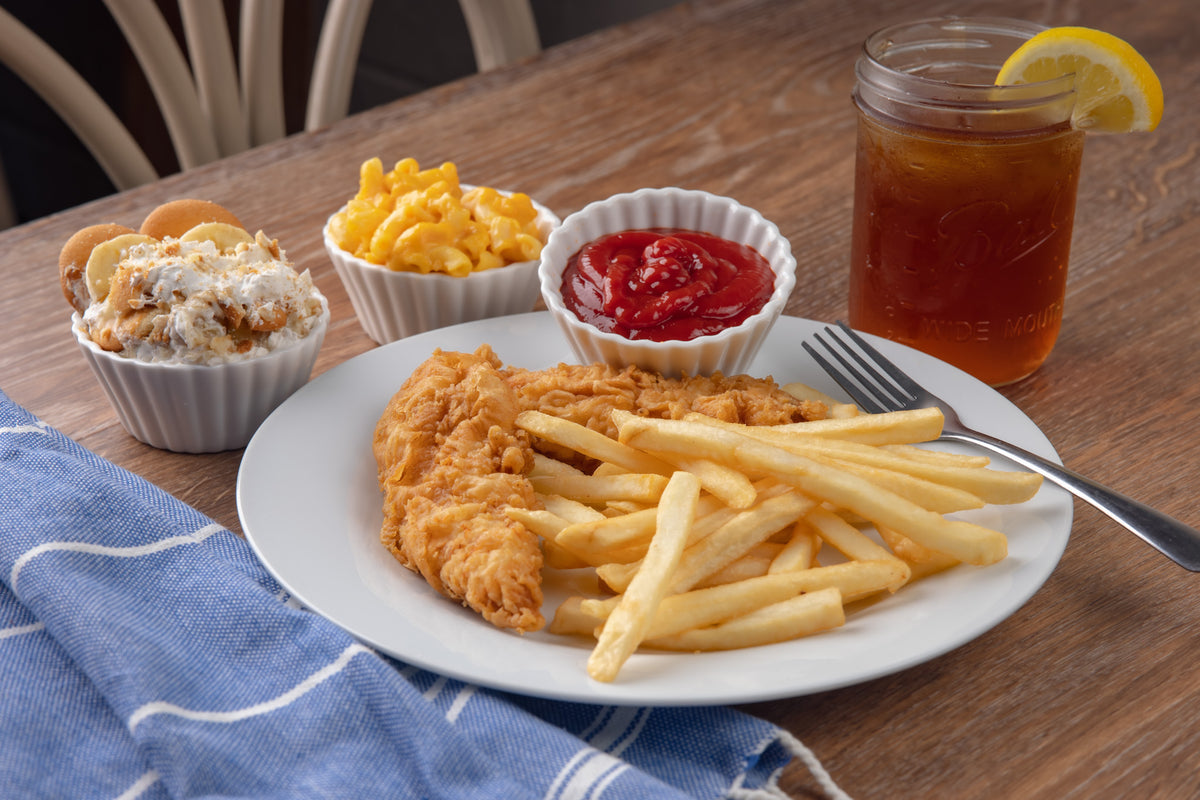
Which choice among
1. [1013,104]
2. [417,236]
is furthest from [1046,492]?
[417,236]

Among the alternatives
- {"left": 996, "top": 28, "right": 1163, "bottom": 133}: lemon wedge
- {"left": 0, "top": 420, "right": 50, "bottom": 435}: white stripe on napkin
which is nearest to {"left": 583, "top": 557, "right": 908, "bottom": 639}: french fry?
{"left": 996, "top": 28, "right": 1163, "bottom": 133}: lemon wedge

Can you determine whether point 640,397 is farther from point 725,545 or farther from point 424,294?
point 424,294

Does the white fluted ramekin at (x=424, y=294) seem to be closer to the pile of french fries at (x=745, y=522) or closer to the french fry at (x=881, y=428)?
the pile of french fries at (x=745, y=522)

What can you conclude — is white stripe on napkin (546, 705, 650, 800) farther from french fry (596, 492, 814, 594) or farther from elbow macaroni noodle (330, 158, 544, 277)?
elbow macaroni noodle (330, 158, 544, 277)

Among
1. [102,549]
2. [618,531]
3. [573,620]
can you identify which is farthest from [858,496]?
[102,549]

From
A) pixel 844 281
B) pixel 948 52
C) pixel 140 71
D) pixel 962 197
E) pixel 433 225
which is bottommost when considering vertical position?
pixel 140 71
